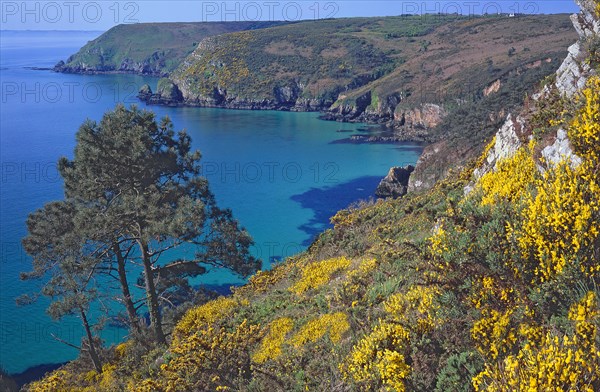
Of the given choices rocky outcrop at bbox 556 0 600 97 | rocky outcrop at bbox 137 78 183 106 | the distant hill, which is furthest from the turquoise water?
rocky outcrop at bbox 556 0 600 97

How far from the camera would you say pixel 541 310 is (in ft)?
18.5

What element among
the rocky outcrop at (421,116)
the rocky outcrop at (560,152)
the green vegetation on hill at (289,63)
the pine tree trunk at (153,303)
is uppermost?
the green vegetation on hill at (289,63)

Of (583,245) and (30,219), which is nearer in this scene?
(583,245)

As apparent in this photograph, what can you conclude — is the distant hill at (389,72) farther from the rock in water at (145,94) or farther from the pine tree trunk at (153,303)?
the pine tree trunk at (153,303)

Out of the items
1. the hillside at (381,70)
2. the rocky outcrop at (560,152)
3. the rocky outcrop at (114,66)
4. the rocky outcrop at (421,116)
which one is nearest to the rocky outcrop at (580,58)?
the rocky outcrop at (560,152)

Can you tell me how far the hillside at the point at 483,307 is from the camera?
5.12 meters

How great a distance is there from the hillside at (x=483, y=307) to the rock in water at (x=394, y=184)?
3647 centimetres

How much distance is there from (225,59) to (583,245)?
135 metres

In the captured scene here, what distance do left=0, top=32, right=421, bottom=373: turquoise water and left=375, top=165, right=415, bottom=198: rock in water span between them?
97.9 inches

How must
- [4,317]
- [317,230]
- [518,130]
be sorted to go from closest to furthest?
[518,130]
[4,317]
[317,230]

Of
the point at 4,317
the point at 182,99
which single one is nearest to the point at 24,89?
the point at 182,99

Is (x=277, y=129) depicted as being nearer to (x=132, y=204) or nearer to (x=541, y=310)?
(x=132, y=204)

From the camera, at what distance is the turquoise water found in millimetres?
27625

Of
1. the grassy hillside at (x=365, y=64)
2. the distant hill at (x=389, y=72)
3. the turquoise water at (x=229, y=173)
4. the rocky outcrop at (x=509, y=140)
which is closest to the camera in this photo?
the rocky outcrop at (x=509, y=140)
